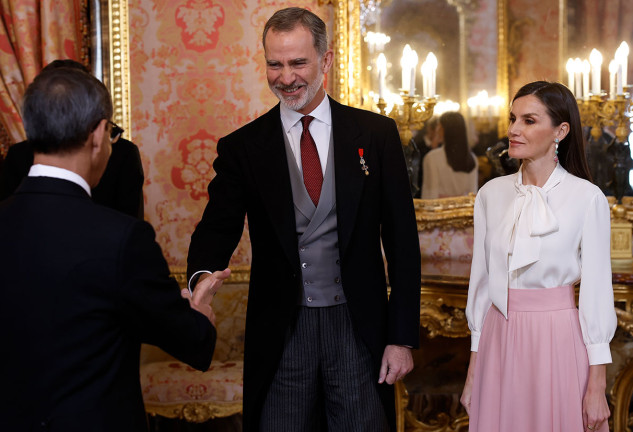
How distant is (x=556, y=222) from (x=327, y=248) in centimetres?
74

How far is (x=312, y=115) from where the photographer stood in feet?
7.98

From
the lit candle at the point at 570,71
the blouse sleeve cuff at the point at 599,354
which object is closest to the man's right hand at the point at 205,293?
the blouse sleeve cuff at the point at 599,354

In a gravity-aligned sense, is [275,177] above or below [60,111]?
below

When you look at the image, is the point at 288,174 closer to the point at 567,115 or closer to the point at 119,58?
the point at 567,115

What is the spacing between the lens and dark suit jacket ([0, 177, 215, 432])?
5.11 ft

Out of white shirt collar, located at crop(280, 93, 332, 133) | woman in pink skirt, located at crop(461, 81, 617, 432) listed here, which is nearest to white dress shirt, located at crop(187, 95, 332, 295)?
white shirt collar, located at crop(280, 93, 332, 133)

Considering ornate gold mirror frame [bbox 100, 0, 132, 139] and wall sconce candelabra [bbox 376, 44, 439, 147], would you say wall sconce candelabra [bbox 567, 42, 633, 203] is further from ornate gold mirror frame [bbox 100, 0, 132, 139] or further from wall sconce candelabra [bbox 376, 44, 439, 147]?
ornate gold mirror frame [bbox 100, 0, 132, 139]

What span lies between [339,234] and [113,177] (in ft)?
3.59

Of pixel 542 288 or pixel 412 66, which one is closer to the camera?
pixel 542 288

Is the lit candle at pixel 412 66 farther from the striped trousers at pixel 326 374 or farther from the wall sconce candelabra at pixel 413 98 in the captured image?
the striped trousers at pixel 326 374

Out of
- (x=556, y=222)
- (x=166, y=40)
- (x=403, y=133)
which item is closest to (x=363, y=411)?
(x=556, y=222)

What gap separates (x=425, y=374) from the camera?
4.61 m

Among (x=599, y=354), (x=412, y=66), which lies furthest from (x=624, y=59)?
(x=599, y=354)

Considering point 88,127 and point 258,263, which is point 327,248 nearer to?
point 258,263
